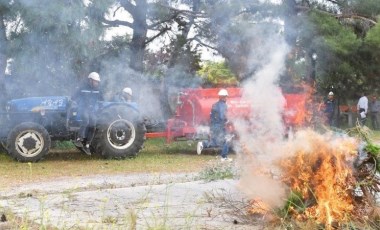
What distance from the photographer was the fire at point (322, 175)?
549 centimetres

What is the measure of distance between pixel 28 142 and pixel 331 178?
8.21 meters

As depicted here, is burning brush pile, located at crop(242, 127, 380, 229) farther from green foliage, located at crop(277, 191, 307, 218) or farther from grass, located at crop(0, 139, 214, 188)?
grass, located at crop(0, 139, 214, 188)

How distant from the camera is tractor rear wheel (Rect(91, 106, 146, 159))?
12.9 meters

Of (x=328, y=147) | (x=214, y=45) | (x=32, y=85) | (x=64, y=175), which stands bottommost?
(x=64, y=175)

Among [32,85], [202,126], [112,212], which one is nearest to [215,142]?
[202,126]

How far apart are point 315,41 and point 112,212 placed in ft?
31.8

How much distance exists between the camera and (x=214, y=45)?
13875 mm

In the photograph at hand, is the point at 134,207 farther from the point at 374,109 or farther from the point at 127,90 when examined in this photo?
the point at 374,109

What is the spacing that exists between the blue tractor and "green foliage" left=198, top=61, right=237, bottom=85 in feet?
10.1

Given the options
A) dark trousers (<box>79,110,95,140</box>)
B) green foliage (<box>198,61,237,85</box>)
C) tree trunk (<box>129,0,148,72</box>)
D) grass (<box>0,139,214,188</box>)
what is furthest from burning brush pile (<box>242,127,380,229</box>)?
green foliage (<box>198,61,237,85</box>)

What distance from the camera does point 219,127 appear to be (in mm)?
13883

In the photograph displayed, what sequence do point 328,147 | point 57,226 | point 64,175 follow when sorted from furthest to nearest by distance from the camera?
point 64,175, point 328,147, point 57,226

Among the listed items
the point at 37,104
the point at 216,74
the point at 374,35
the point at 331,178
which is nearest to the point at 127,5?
the point at 37,104

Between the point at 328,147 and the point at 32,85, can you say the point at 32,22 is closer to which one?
the point at 32,85
